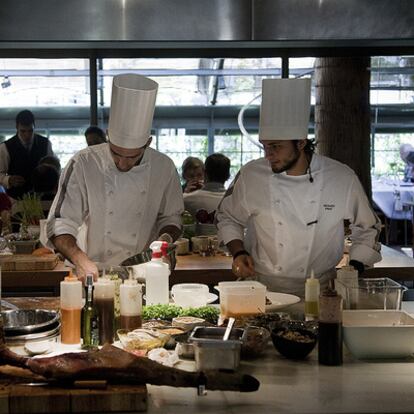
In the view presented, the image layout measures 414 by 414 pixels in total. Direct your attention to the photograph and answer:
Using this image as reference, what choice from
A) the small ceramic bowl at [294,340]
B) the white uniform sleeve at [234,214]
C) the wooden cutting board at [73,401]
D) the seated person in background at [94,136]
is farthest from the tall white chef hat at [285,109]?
the seated person in background at [94,136]

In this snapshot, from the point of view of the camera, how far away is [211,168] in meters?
6.00

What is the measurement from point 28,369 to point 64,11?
53.1 inches

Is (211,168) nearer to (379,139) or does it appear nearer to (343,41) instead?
(379,139)

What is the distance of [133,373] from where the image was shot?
6.68 ft

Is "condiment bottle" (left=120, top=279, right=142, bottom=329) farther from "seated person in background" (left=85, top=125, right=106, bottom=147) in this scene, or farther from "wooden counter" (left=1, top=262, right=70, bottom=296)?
"seated person in background" (left=85, top=125, right=106, bottom=147)

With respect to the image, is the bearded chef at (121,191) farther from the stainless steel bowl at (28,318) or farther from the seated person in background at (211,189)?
the seated person in background at (211,189)

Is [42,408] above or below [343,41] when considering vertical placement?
below

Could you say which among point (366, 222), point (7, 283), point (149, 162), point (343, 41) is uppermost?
point (343, 41)

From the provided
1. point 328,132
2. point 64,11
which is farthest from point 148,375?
point 328,132

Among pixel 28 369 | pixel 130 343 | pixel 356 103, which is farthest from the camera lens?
pixel 356 103

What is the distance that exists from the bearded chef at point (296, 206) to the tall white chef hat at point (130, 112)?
1.84 ft

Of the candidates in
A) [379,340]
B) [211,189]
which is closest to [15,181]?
[211,189]

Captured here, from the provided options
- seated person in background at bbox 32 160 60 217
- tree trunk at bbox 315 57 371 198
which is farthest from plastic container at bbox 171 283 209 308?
tree trunk at bbox 315 57 371 198

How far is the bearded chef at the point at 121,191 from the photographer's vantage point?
3512mm
